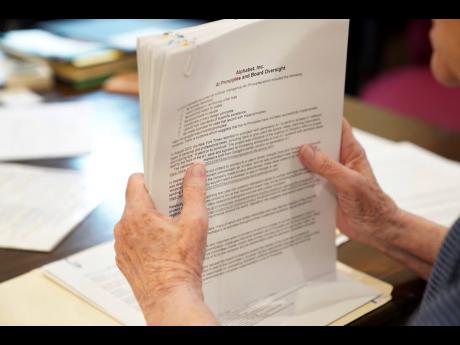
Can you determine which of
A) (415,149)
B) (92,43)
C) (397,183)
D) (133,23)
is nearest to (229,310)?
(397,183)

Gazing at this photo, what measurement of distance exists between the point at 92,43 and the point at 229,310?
1.29 metres

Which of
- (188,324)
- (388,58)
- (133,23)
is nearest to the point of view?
(188,324)

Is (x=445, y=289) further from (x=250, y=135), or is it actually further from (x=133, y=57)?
(x=133, y=57)

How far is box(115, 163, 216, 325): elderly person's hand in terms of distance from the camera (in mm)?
713

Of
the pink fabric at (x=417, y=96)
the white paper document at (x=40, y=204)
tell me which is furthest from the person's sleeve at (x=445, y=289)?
the pink fabric at (x=417, y=96)

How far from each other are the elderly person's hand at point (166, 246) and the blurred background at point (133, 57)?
101 cm

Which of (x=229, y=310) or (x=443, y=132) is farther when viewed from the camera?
(x=443, y=132)

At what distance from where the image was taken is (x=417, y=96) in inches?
87.1

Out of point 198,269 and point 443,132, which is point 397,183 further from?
point 198,269

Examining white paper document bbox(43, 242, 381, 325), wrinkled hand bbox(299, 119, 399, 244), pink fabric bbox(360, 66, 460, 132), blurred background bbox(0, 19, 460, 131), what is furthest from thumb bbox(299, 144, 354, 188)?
pink fabric bbox(360, 66, 460, 132)

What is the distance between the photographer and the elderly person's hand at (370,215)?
0.88 m

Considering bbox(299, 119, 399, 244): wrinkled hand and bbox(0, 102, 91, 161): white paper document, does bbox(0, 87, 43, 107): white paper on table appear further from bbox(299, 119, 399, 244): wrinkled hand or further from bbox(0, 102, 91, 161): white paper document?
bbox(299, 119, 399, 244): wrinkled hand

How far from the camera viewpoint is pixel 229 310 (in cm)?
83

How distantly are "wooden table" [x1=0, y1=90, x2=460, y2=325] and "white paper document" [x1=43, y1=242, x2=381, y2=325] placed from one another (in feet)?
0.12
